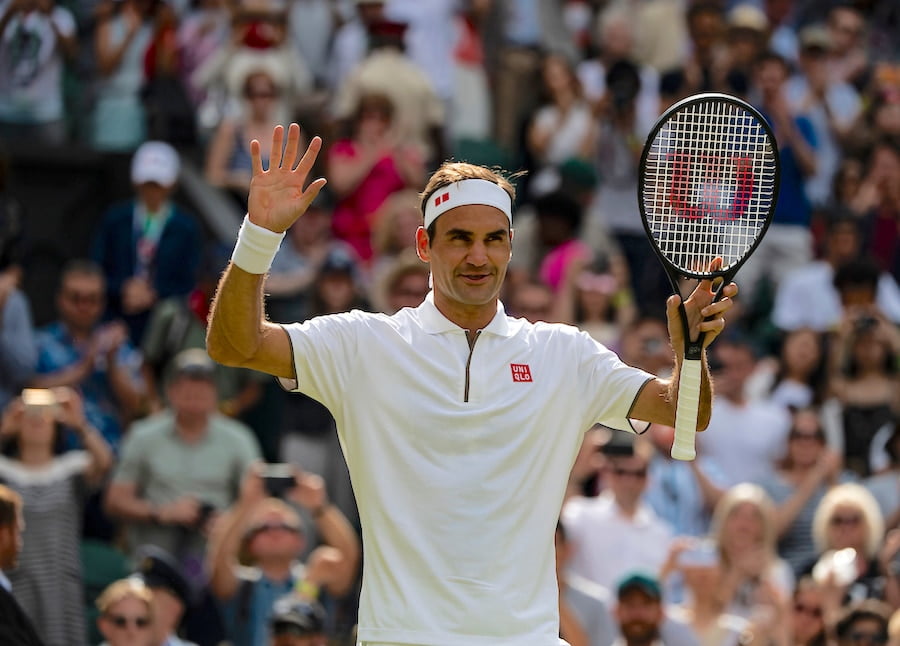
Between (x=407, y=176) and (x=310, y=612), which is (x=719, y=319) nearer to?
(x=310, y=612)

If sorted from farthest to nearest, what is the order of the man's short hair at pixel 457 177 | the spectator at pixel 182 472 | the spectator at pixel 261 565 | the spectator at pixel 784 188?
1. the spectator at pixel 784 188
2. the spectator at pixel 182 472
3. the spectator at pixel 261 565
4. the man's short hair at pixel 457 177

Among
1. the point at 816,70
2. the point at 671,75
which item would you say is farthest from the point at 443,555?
the point at 816,70

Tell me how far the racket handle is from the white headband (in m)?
0.71

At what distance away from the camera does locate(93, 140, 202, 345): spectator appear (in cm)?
1284

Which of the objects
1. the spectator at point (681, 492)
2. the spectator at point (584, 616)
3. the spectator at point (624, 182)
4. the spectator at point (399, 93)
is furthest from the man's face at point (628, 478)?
the spectator at point (399, 93)

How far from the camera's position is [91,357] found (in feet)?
38.8

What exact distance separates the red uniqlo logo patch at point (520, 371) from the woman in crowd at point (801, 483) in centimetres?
553

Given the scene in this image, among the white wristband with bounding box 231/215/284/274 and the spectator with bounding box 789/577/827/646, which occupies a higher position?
the white wristband with bounding box 231/215/284/274

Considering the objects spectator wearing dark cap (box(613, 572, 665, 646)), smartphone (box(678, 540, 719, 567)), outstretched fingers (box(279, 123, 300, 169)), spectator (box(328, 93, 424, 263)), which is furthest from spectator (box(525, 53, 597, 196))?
outstretched fingers (box(279, 123, 300, 169))

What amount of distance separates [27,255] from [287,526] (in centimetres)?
447

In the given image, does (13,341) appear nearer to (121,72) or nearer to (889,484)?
(121,72)

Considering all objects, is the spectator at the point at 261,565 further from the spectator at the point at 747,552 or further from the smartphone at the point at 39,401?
the spectator at the point at 747,552

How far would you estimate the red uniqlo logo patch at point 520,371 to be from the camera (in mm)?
5879

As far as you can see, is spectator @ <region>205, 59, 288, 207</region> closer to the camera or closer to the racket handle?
the camera
